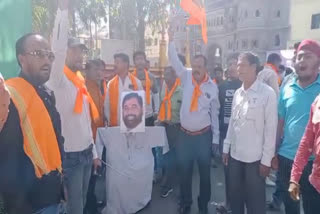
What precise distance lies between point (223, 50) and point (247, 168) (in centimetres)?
3670

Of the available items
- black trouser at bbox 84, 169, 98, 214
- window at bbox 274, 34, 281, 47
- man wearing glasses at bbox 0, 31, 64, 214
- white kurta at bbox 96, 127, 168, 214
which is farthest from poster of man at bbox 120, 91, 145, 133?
window at bbox 274, 34, 281, 47

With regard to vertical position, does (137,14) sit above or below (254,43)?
above

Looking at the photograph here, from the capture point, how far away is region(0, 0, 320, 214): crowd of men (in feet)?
5.99

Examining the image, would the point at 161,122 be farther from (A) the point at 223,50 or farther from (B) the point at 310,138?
(A) the point at 223,50

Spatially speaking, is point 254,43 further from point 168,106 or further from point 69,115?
point 69,115

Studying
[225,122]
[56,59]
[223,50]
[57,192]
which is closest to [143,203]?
[225,122]

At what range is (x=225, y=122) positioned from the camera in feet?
15.1

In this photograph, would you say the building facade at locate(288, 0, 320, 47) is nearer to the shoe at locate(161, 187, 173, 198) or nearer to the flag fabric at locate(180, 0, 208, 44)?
the flag fabric at locate(180, 0, 208, 44)

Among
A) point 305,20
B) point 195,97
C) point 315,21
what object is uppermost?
point 305,20

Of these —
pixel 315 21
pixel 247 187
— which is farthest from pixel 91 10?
pixel 315 21

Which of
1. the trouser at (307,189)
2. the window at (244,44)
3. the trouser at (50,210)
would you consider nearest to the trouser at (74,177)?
the trouser at (50,210)

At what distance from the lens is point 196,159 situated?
12.5 feet

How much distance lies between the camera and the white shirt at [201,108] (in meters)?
3.75

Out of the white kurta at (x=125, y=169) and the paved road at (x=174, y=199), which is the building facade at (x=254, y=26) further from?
the white kurta at (x=125, y=169)
